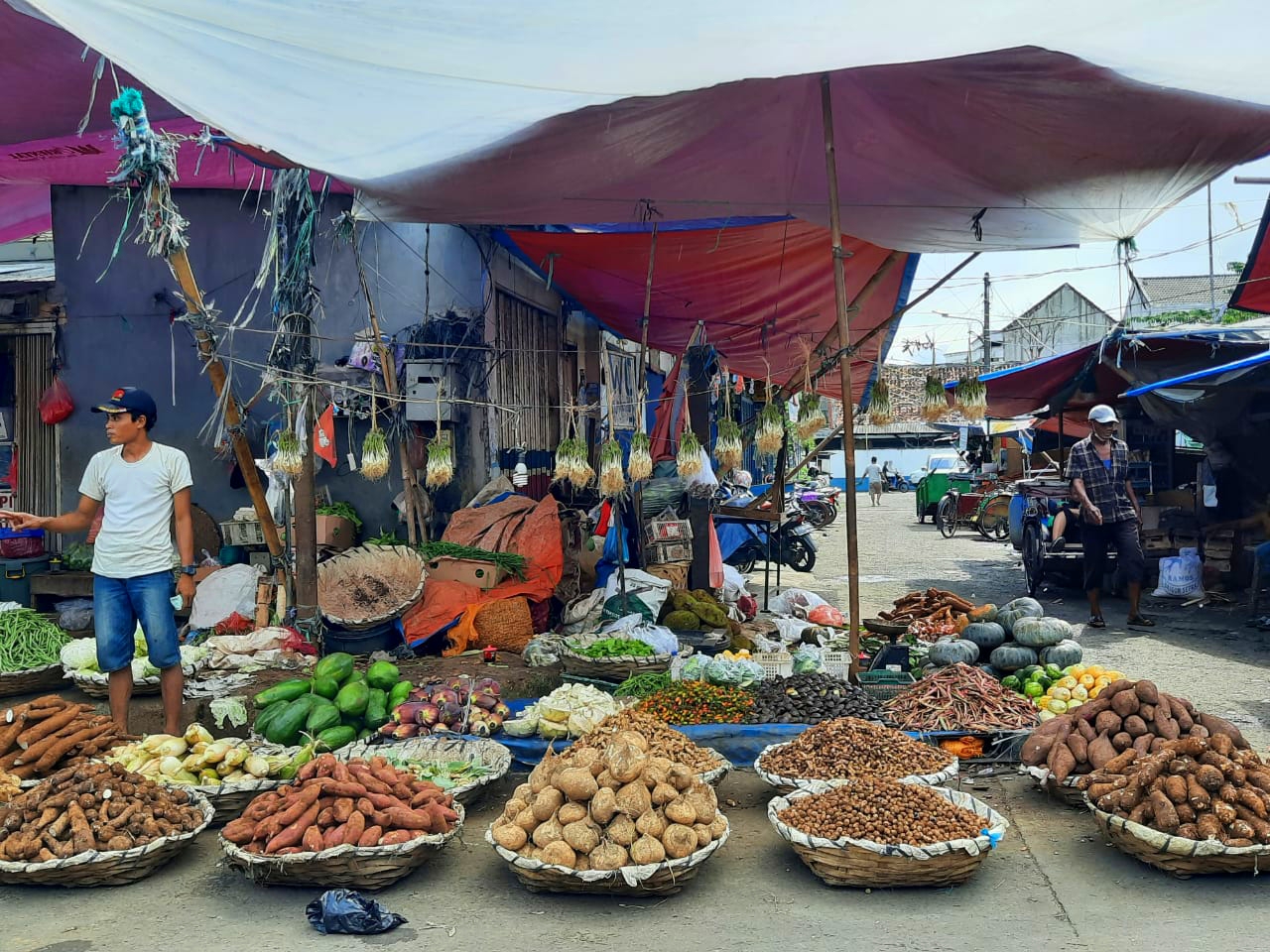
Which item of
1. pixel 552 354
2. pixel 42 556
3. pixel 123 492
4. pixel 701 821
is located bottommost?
pixel 701 821

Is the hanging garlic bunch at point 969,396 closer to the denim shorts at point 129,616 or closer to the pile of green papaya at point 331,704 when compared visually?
the pile of green papaya at point 331,704

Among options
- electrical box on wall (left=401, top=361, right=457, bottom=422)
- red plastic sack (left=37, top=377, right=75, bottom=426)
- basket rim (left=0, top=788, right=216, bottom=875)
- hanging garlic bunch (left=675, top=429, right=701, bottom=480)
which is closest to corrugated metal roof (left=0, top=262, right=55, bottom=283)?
red plastic sack (left=37, top=377, right=75, bottom=426)

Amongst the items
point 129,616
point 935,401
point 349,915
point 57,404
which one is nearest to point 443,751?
point 349,915

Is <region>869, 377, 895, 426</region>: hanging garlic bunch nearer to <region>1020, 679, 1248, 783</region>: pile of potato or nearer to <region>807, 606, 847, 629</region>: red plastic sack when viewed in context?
<region>1020, 679, 1248, 783</region>: pile of potato

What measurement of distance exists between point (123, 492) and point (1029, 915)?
4751 millimetres

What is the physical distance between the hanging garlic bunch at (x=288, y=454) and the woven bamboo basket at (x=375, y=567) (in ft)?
4.73

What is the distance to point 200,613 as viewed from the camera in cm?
800

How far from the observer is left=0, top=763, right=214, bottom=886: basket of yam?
154 inches

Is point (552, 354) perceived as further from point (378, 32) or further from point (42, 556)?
point (378, 32)

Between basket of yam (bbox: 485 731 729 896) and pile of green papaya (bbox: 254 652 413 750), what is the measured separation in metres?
1.70

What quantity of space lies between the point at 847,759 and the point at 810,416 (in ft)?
9.42

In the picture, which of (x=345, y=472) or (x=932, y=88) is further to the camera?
(x=345, y=472)

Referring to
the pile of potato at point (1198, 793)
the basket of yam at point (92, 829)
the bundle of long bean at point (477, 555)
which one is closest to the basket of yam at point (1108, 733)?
the pile of potato at point (1198, 793)

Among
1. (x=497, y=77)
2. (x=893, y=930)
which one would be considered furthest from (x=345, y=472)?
(x=893, y=930)
